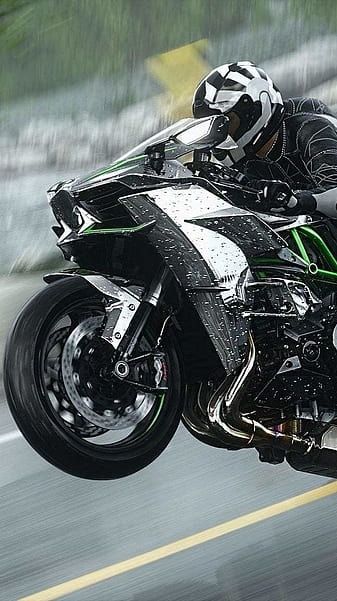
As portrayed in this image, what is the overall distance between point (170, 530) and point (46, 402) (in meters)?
1.29

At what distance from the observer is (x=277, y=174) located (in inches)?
191

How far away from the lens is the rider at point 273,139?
446cm

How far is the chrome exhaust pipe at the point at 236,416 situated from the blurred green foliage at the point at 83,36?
17.0ft

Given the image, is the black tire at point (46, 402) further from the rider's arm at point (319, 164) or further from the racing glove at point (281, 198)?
the rider's arm at point (319, 164)

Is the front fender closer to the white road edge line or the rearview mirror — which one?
the rearview mirror

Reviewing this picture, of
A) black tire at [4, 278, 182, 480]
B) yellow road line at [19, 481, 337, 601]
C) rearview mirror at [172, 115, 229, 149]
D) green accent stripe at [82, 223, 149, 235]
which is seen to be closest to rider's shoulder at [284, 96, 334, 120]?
rearview mirror at [172, 115, 229, 149]

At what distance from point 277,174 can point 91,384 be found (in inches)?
51.2

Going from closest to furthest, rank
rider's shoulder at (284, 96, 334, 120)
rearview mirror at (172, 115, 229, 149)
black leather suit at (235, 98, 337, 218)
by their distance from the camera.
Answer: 1. rearview mirror at (172, 115, 229, 149)
2. black leather suit at (235, 98, 337, 218)
3. rider's shoulder at (284, 96, 334, 120)

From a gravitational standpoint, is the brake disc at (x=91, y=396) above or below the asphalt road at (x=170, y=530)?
above

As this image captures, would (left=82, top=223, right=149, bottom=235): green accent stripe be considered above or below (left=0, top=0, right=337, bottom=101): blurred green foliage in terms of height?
above

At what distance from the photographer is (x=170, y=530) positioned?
16.5ft

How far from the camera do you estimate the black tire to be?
3.94 m

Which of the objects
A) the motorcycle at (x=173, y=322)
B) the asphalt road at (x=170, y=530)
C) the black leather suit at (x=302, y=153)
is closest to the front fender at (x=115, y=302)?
the motorcycle at (x=173, y=322)

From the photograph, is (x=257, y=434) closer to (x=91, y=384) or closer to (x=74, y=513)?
(x=91, y=384)
